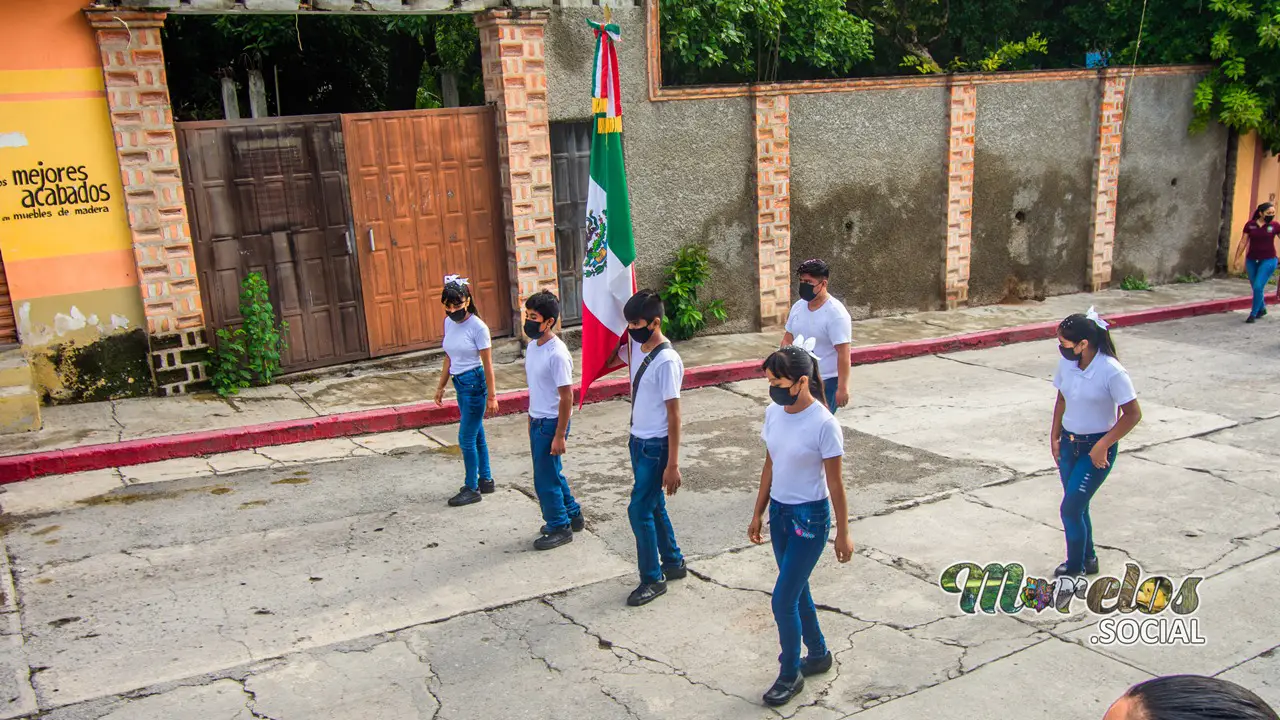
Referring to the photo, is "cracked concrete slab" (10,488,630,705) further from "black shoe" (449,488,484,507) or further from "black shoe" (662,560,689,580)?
"black shoe" (662,560,689,580)

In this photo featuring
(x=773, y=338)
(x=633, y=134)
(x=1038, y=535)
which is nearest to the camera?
(x=1038, y=535)

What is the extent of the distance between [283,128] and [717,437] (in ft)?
18.0

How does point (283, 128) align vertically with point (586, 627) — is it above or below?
above

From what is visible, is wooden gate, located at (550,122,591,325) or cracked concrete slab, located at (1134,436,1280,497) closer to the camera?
cracked concrete slab, located at (1134,436,1280,497)

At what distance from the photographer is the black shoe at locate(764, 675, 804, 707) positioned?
5152 mm

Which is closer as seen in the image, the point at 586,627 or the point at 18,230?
the point at 586,627

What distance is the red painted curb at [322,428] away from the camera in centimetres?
865

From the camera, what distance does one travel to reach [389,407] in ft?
33.7

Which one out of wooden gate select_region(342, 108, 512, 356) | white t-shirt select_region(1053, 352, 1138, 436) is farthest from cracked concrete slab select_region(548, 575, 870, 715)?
wooden gate select_region(342, 108, 512, 356)

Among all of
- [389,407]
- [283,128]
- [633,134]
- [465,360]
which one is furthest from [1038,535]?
[283,128]

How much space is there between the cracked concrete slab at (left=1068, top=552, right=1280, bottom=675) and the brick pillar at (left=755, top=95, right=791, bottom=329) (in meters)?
7.87

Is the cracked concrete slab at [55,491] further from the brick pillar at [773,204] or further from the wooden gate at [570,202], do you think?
the brick pillar at [773,204]

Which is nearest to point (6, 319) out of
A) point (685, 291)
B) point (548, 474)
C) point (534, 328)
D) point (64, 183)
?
point (64, 183)

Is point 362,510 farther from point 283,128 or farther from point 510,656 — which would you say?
point 283,128
